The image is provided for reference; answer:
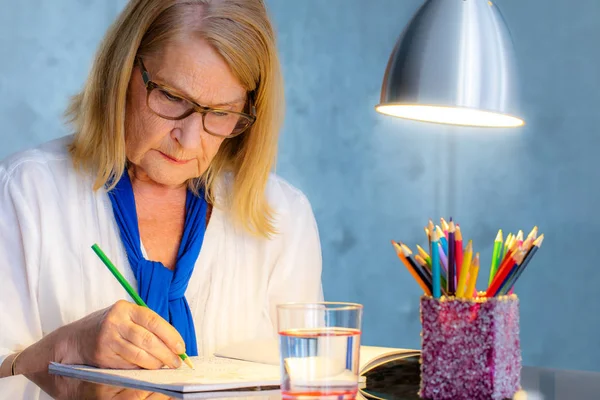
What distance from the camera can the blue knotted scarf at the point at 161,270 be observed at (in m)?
1.72

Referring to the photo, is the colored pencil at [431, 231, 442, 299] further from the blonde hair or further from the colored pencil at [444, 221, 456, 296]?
the blonde hair

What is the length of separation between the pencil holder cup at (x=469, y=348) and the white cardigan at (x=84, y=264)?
871mm

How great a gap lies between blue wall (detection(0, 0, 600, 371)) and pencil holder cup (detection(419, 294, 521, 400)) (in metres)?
2.61

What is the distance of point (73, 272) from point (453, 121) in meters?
0.82

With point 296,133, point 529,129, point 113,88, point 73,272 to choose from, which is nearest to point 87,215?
point 73,272

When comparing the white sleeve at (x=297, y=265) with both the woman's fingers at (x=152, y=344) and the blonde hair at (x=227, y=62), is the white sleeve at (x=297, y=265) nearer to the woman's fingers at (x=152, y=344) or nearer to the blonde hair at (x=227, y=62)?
the blonde hair at (x=227, y=62)

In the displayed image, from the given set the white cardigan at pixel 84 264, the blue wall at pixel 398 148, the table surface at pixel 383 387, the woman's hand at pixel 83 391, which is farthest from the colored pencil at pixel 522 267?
the blue wall at pixel 398 148

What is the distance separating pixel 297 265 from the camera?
1.99 metres

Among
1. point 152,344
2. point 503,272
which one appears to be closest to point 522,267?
point 503,272

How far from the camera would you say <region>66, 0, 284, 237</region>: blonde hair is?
1.70 m

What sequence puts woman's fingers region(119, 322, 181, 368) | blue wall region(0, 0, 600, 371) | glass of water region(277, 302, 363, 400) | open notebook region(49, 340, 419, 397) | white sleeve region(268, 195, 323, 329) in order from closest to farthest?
glass of water region(277, 302, 363, 400)
open notebook region(49, 340, 419, 397)
woman's fingers region(119, 322, 181, 368)
white sleeve region(268, 195, 323, 329)
blue wall region(0, 0, 600, 371)

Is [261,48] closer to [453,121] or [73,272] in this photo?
[453,121]

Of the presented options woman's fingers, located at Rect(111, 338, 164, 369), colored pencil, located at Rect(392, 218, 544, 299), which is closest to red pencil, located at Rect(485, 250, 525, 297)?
colored pencil, located at Rect(392, 218, 544, 299)

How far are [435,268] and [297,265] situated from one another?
3.32 feet
